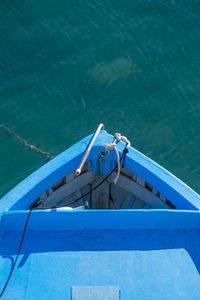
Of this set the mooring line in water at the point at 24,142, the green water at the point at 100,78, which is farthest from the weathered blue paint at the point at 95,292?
the mooring line in water at the point at 24,142

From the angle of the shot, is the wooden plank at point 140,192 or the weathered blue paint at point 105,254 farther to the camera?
the wooden plank at point 140,192

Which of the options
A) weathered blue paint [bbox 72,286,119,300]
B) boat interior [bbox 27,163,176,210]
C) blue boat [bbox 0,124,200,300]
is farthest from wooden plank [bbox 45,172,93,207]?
weathered blue paint [bbox 72,286,119,300]

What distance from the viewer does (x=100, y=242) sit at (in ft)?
17.1

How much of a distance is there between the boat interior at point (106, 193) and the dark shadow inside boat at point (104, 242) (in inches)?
36.2

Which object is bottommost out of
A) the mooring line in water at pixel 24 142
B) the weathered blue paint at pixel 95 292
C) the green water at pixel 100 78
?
the mooring line in water at pixel 24 142

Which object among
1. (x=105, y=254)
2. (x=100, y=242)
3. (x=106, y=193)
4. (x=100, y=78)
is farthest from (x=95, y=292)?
(x=100, y=78)

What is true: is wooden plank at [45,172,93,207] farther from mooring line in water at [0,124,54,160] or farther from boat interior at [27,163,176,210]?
mooring line in water at [0,124,54,160]

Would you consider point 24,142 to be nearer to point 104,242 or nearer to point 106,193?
point 106,193

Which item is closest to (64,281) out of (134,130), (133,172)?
(133,172)

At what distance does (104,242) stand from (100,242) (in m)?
0.05

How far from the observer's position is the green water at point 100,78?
879cm

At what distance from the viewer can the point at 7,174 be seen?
8.33m

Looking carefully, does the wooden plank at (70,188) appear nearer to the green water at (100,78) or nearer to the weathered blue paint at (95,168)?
the weathered blue paint at (95,168)

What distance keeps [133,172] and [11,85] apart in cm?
453
